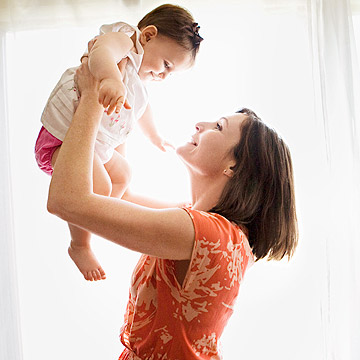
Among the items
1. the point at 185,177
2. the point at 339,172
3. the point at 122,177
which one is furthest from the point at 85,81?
the point at 339,172

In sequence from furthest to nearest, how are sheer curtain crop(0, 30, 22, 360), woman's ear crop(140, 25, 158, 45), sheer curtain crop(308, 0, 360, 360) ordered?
sheer curtain crop(0, 30, 22, 360)
sheer curtain crop(308, 0, 360, 360)
woman's ear crop(140, 25, 158, 45)

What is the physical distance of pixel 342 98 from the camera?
1.81 metres

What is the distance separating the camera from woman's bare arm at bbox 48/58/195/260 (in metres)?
1.13

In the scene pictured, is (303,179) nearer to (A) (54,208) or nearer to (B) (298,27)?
(B) (298,27)

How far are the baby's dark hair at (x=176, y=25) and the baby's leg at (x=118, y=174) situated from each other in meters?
0.36

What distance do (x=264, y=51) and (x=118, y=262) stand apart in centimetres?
91

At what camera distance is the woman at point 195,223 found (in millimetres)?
1141

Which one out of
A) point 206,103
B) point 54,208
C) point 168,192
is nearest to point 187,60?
point 206,103

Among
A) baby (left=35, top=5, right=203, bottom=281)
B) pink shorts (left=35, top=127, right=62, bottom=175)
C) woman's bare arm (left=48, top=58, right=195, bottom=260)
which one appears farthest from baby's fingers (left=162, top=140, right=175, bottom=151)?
woman's bare arm (left=48, top=58, right=195, bottom=260)

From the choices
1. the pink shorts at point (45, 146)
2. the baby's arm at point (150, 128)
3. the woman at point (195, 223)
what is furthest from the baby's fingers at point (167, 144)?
the pink shorts at point (45, 146)

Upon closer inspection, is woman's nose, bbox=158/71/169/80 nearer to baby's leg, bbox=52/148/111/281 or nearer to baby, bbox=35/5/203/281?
baby, bbox=35/5/203/281

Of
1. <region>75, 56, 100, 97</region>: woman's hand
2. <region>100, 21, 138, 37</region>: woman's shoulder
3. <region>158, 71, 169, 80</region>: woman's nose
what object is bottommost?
<region>75, 56, 100, 97</region>: woman's hand

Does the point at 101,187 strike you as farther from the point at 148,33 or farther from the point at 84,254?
the point at 148,33

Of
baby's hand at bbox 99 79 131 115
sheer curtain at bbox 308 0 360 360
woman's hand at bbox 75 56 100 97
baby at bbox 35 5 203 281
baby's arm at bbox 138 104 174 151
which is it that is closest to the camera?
baby's hand at bbox 99 79 131 115
